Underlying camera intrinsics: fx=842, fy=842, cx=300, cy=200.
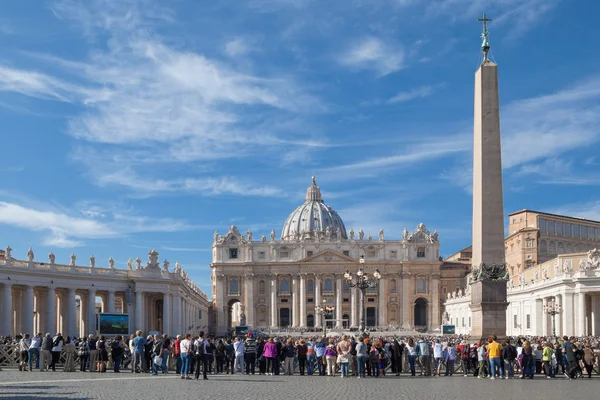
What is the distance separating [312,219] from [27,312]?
9914 cm

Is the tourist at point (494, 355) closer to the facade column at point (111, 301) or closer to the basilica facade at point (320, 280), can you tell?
the facade column at point (111, 301)

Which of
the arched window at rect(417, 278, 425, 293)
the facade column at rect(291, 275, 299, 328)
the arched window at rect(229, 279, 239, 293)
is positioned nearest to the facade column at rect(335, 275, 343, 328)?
the facade column at rect(291, 275, 299, 328)

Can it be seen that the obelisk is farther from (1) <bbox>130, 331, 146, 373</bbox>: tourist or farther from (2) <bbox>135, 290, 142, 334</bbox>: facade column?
(2) <bbox>135, 290, 142, 334</bbox>: facade column

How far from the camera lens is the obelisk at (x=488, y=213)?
23438 millimetres

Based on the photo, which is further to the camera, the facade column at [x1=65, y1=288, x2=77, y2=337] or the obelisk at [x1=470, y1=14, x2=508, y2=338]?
the facade column at [x1=65, y1=288, x2=77, y2=337]

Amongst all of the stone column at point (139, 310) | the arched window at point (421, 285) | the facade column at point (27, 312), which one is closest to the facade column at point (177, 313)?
the stone column at point (139, 310)

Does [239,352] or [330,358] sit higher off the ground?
[239,352]

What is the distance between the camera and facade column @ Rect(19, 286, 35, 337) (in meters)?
51.5

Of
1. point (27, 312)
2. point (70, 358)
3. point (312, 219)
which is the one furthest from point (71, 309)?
point (312, 219)

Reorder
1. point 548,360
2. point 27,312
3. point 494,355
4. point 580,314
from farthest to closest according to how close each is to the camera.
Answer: point 580,314 < point 27,312 < point 548,360 < point 494,355

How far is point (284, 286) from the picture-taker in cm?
12044

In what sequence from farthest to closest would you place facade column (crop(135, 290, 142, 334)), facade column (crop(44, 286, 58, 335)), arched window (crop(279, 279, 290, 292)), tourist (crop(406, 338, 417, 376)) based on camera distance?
arched window (crop(279, 279, 290, 292)) < facade column (crop(135, 290, 142, 334)) < facade column (crop(44, 286, 58, 335)) < tourist (crop(406, 338, 417, 376))

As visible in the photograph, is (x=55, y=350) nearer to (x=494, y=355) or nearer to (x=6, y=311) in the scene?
(x=494, y=355)

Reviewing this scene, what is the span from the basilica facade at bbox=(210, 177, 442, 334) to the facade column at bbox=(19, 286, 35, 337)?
214 feet
